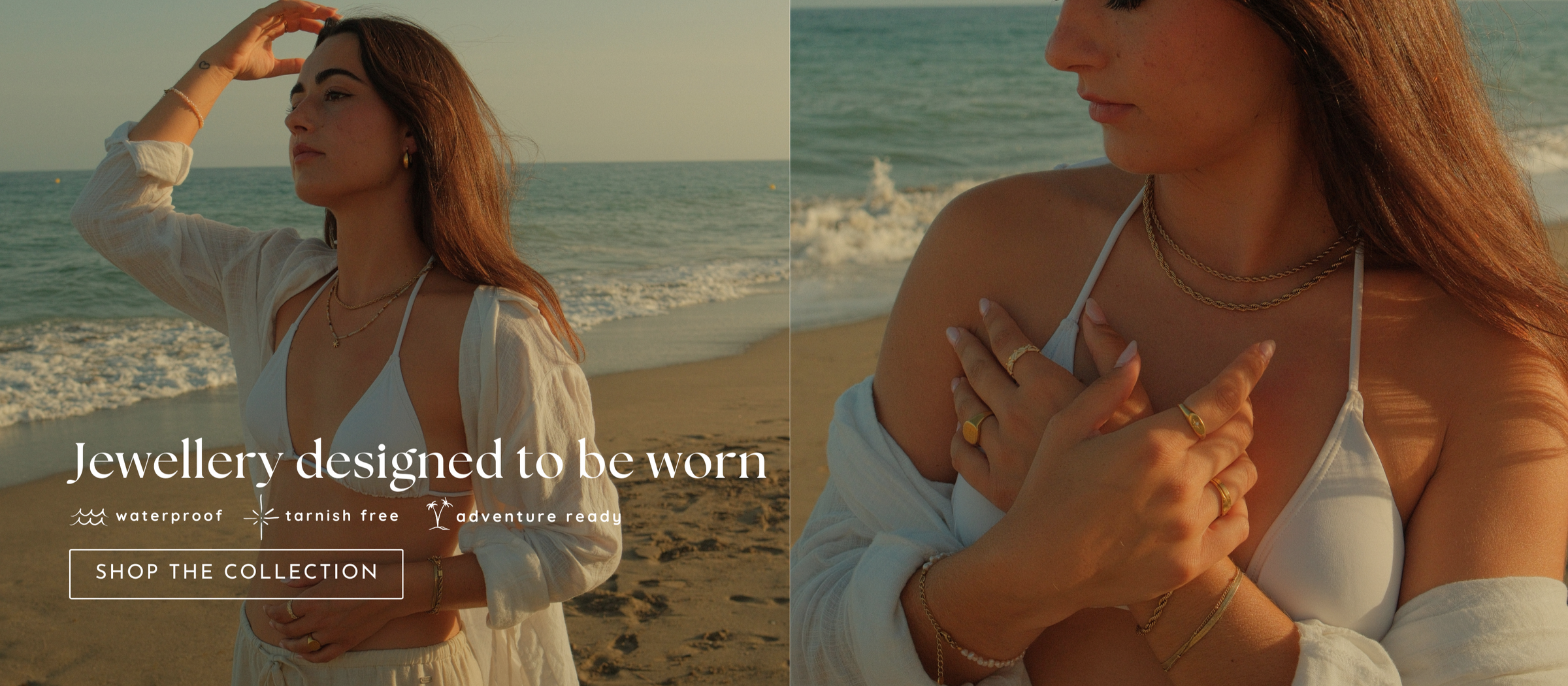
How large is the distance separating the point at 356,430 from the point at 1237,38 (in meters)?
1.39

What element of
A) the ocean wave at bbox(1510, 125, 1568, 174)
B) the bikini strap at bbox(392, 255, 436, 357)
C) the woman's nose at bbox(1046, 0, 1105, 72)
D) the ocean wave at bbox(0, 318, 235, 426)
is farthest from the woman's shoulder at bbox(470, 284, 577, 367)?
the ocean wave at bbox(1510, 125, 1568, 174)

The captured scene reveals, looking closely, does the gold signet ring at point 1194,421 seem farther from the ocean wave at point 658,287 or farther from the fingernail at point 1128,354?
the ocean wave at point 658,287

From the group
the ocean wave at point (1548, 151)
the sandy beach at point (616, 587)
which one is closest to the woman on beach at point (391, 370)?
the sandy beach at point (616, 587)

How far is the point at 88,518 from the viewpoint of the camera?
4715 millimetres

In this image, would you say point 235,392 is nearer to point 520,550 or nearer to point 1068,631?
point 520,550

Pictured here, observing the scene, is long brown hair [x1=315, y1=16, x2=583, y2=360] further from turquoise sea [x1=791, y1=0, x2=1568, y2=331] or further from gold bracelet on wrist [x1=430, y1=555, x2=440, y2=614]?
turquoise sea [x1=791, y1=0, x2=1568, y2=331]

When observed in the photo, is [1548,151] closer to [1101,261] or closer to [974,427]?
[1101,261]

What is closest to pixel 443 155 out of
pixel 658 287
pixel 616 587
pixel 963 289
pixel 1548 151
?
pixel 963 289

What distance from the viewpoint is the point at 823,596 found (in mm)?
981

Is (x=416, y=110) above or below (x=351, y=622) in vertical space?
above

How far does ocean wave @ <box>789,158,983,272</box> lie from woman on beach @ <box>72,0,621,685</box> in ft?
17.0

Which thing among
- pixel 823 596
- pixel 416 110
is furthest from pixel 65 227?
pixel 823 596

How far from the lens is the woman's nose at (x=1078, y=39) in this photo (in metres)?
0.86

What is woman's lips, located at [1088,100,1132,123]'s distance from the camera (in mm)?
868
